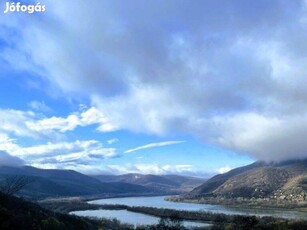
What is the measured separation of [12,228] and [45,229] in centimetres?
1314

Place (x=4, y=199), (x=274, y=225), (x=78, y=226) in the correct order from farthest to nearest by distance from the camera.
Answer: (x=274, y=225) → (x=78, y=226) → (x=4, y=199)

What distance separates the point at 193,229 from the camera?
147375 mm

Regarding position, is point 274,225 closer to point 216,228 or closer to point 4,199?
point 216,228

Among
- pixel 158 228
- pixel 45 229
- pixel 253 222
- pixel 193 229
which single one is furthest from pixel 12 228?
pixel 193 229

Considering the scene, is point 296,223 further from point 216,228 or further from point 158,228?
point 158,228

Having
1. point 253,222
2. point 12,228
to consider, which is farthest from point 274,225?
point 12,228

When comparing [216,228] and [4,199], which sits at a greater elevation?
[4,199]

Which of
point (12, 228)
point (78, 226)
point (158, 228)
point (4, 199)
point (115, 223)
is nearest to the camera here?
point (12, 228)

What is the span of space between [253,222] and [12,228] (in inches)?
3022

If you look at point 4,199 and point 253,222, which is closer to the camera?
point 4,199

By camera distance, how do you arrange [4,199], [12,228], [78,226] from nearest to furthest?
1. [12,228]
2. [4,199]
3. [78,226]

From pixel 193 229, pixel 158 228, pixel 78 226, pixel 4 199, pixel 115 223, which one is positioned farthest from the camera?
pixel 115 223

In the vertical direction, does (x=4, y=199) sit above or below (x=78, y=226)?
above

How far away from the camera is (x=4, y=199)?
9519 centimetres
